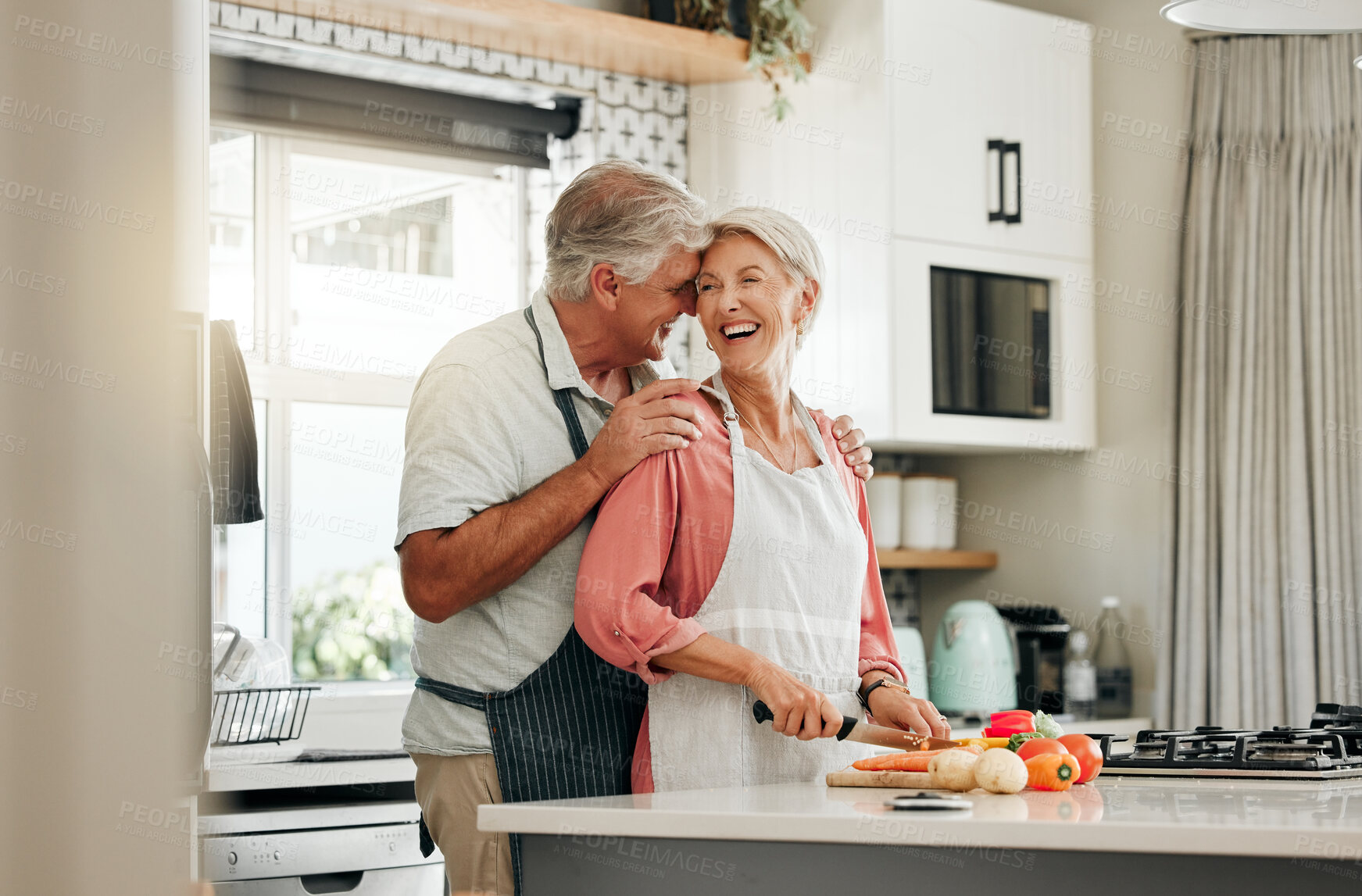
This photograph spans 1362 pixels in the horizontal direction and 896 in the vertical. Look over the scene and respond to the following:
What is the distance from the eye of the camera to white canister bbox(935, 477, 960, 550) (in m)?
3.27

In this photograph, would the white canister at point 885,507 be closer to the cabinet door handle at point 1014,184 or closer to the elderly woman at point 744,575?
the cabinet door handle at point 1014,184

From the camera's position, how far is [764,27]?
2926 millimetres

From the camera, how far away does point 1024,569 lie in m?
3.29

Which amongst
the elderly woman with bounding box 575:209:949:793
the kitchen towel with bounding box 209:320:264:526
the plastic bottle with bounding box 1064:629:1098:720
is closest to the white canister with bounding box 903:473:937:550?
the plastic bottle with bounding box 1064:629:1098:720

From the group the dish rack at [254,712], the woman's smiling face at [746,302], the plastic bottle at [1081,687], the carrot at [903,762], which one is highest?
the woman's smiling face at [746,302]

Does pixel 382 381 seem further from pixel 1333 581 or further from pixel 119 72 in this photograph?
pixel 119 72

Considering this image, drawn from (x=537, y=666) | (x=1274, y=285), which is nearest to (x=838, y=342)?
(x=1274, y=285)

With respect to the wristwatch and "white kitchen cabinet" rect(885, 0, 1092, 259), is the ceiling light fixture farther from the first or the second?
"white kitchen cabinet" rect(885, 0, 1092, 259)

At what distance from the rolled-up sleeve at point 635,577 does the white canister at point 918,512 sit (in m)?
1.91

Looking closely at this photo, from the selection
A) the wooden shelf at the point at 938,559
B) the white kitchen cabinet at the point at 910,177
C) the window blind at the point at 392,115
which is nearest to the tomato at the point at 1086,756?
the white kitchen cabinet at the point at 910,177

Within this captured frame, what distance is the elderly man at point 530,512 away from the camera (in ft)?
4.50

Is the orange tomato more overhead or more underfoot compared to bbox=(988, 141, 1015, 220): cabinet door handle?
more underfoot

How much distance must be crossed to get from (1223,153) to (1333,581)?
3.19 feet

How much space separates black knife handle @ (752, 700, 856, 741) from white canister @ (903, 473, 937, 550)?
1.95 meters
